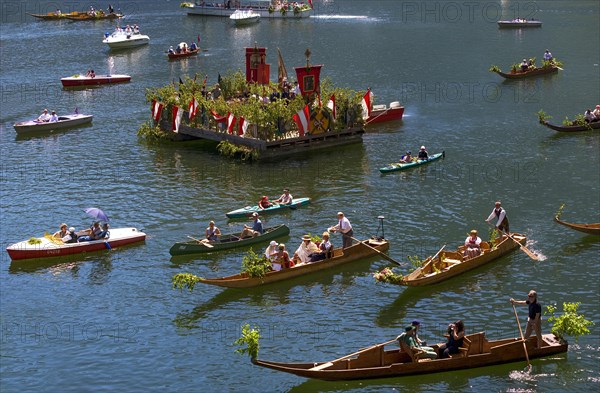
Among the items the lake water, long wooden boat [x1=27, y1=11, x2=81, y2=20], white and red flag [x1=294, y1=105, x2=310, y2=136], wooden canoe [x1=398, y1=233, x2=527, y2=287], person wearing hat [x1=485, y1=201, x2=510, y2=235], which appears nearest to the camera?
the lake water

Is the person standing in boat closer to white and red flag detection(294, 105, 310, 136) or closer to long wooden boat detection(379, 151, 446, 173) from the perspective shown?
long wooden boat detection(379, 151, 446, 173)

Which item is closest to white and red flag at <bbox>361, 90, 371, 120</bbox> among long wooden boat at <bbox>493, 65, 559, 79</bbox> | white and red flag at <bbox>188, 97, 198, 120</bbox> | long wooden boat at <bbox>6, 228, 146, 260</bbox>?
white and red flag at <bbox>188, 97, 198, 120</bbox>

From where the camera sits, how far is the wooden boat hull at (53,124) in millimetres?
78688

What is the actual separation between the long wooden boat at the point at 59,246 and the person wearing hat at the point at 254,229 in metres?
5.87

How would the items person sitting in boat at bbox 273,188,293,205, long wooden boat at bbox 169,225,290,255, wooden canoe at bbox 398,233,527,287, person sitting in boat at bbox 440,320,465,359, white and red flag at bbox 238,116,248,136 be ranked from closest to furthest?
person sitting in boat at bbox 440,320,465,359 → wooden canoe at bbox 398,233,527,287 → long wooden boat at bbox 169,225,290,255 → person sitting in boat at bbox 273,188,293,205 → white and red flag at bbox 238,116,248,136

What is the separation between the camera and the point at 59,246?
168 feet

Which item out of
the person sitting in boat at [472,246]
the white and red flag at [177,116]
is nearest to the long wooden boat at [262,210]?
the person sitting in boat at [472,246]

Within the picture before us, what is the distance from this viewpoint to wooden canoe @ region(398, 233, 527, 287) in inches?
1778

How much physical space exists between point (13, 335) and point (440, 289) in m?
19.8

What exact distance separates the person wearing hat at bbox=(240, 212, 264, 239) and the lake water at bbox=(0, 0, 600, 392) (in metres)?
1.29

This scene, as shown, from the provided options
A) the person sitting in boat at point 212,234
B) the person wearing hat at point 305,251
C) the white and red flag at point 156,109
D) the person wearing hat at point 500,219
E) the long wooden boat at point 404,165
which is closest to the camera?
the person wearing hat at point 305,251

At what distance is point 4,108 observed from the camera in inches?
3529

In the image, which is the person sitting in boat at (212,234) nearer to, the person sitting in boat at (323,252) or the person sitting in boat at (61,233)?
the person sitting in boat at (323,252)

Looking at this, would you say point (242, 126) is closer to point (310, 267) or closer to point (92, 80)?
point (310, 267)
